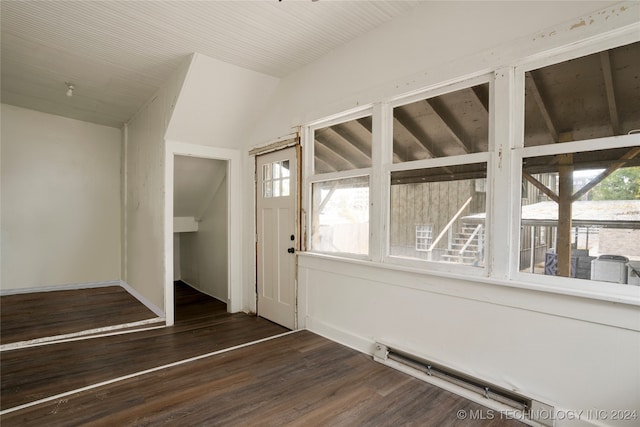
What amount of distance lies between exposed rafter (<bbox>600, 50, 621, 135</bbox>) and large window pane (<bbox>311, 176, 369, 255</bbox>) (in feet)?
5.53

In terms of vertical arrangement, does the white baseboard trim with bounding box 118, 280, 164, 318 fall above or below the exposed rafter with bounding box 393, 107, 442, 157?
below

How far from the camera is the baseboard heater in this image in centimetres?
184

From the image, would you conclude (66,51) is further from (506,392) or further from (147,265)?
(506,392)

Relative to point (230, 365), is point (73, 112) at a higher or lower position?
higher

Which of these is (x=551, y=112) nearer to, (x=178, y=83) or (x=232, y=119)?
(x=232, y=119)

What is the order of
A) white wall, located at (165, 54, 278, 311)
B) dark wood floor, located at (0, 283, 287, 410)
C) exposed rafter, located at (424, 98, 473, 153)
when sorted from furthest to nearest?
white wall, located at (165, 54, 278, 311)
dark wood floor, located at (0, 283, 287, 410)
exposed rafter, located at (424, 98, 473, 153)

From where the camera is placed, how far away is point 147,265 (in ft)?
14.6

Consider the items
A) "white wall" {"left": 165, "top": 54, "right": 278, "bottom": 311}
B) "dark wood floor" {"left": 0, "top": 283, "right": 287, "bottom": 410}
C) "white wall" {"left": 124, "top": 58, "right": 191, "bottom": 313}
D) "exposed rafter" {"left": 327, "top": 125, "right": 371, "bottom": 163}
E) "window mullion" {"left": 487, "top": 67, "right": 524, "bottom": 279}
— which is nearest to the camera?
"window mullion" {"left": 487, "top": 67, "right": 524, "bottom": 279}

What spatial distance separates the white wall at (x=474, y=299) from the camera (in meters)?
1.65

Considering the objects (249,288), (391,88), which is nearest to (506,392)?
(391,88)

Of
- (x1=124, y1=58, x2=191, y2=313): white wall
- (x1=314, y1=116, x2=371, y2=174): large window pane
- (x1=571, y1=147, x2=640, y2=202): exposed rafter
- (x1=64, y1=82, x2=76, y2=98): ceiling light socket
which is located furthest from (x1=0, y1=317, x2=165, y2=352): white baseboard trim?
(x1=571, y1=147, x2=640, y2=202): exposed rafter

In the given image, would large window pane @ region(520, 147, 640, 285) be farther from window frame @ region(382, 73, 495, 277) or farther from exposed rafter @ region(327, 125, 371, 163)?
exposed rafter @ region(327, 125, 371, 163)

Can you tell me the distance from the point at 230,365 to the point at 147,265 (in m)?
2.63

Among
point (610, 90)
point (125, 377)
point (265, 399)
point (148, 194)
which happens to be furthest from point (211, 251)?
point (610, 90)
